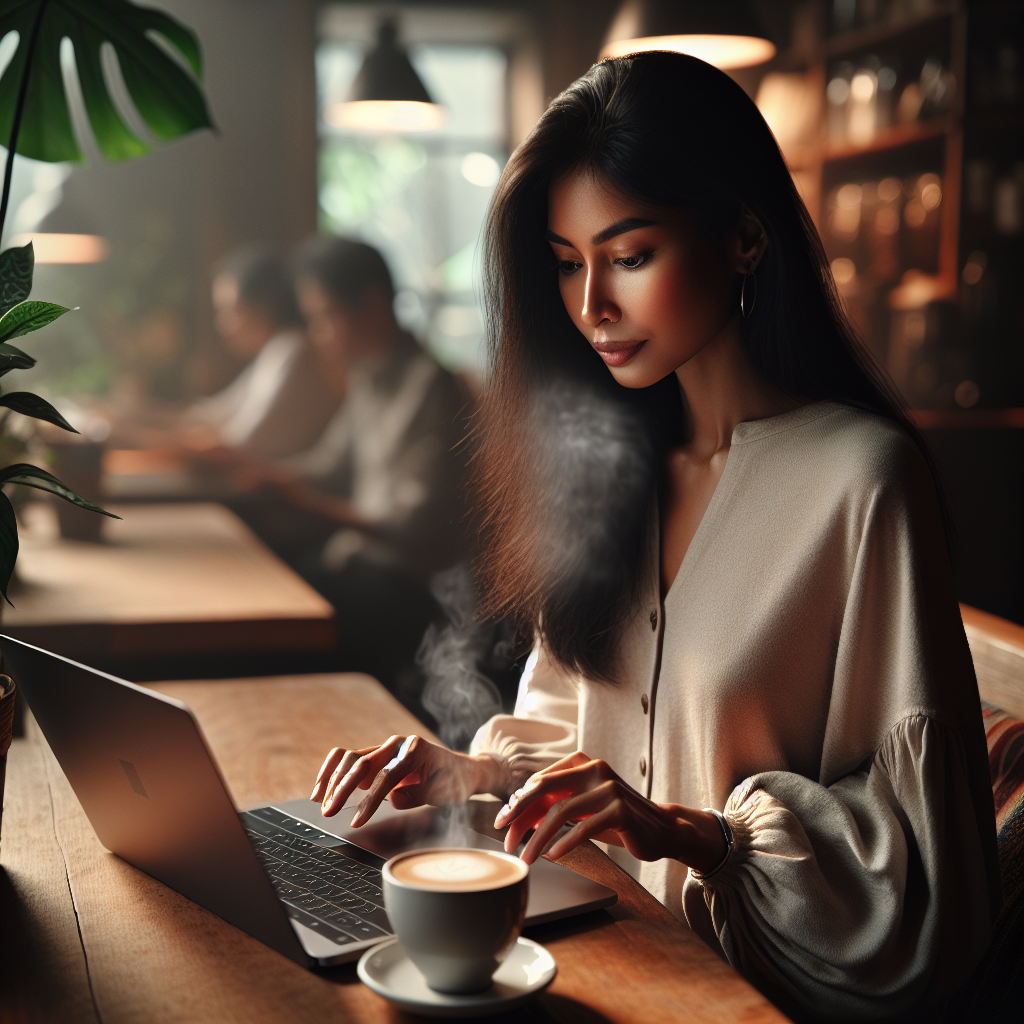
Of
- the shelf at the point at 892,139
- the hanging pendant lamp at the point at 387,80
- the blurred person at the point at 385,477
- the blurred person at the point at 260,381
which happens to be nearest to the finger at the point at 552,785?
the blurred person at the point at 385,477

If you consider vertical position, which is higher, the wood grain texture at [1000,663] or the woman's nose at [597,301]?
the woman's nose at [597,301]

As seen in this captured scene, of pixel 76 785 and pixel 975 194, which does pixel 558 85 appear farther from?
pixel 76 785

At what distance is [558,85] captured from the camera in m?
5.45

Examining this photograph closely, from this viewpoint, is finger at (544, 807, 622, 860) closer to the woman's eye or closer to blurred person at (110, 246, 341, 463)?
the woman's eye

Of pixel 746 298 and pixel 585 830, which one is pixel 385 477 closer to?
pixel 746 298

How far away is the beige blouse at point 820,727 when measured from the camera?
36.3 inches

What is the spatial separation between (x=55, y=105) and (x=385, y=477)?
2799 mm

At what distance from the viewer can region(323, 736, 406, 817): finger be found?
0.99 m

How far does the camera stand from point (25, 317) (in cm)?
96

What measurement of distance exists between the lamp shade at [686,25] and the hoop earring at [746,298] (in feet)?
5.31

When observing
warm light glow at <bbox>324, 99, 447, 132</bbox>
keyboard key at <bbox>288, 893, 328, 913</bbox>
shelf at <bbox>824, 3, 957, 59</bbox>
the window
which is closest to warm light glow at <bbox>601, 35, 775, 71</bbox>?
warm light glow at <bbox>324, 99, 447, 132</bbox>

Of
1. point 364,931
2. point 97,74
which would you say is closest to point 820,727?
point 364,931

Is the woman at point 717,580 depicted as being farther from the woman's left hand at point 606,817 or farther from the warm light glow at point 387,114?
the warm light glow at point 387,114

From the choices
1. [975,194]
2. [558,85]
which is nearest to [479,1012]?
[975,194]
